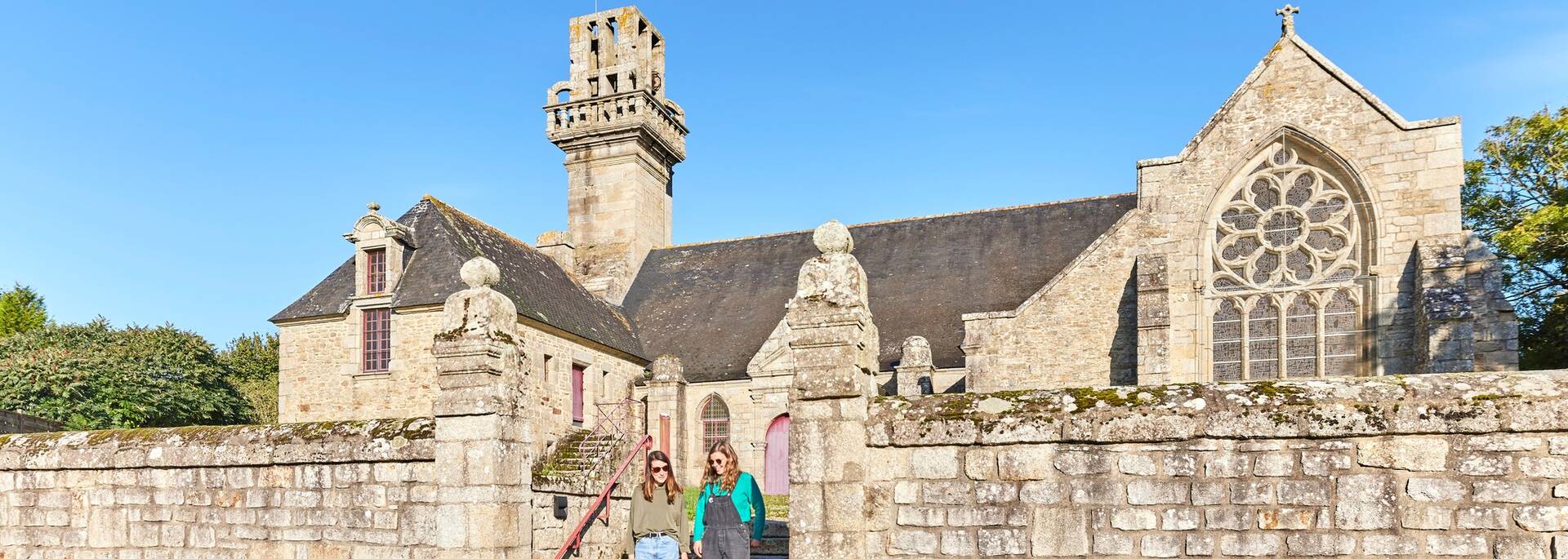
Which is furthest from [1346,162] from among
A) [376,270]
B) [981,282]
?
[376,270]

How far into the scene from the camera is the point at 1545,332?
63.5ft

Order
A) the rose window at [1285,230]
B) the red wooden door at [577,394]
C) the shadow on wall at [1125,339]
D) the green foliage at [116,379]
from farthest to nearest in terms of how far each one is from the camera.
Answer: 1. the green foliage at [116,379]
2. the red wooden door at [577,394]
3. the shadow on wall at [1125,339]
4. the rose window at [1285,230]

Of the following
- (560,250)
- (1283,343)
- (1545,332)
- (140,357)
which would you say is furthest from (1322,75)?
(140,357)

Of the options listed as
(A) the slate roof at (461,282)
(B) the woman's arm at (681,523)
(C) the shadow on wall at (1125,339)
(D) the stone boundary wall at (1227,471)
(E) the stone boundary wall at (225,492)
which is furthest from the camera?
(A) the slate roof at (461,282)

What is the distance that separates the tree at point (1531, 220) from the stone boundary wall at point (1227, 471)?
14134mm

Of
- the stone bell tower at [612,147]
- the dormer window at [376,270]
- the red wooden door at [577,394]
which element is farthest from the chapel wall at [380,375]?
the stone bell tower at [612,147]

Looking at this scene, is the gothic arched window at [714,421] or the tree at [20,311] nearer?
the gothic arched window at [714,421]

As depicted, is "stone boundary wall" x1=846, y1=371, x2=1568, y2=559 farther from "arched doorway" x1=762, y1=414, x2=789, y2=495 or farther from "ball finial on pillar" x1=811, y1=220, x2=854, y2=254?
"arched doorway" x1=762, y1=414, x2=789, y2=495

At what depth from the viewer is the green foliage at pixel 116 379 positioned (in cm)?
2639

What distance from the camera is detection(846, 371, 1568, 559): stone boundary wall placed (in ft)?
18.0

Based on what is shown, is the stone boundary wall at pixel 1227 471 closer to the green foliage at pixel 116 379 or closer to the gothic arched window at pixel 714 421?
the gothic arched window at pixel 714 421

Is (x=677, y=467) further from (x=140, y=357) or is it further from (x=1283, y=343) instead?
(x=140, y=357)

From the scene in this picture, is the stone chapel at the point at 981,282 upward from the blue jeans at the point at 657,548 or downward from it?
upward

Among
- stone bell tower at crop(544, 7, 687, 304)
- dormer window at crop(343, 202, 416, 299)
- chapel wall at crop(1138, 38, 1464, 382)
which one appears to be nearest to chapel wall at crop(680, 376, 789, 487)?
stone bell tower at crop(544, 7, 687, 304)
